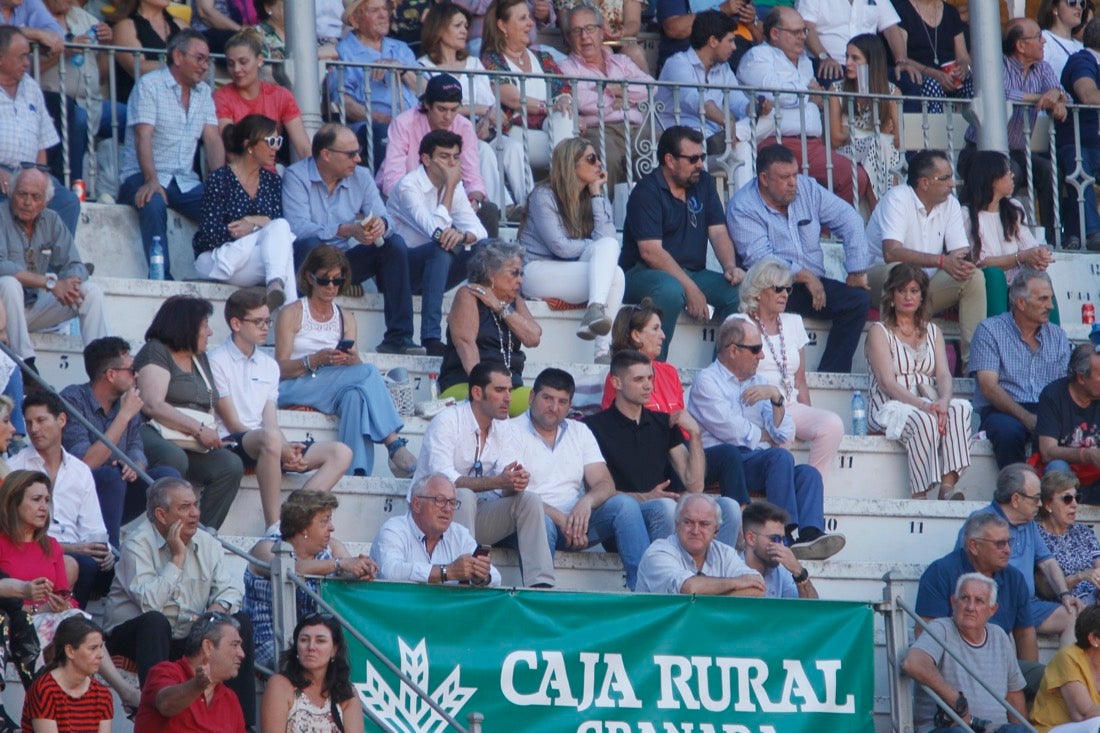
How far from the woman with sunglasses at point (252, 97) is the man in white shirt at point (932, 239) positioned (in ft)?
10.1

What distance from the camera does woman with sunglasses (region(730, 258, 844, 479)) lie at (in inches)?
452

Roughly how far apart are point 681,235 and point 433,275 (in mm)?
1410

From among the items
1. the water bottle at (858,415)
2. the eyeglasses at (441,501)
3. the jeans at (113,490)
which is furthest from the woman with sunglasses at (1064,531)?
the jeans at (113,490)

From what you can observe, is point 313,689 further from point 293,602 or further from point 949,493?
point 949,493

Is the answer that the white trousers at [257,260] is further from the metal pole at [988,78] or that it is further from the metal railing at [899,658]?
the metal pole at [988,78]

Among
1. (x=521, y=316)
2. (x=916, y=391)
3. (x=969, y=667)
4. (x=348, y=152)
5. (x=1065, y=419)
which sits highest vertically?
(x=348, y=152)

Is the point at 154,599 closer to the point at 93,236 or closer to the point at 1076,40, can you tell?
the point at 93,236

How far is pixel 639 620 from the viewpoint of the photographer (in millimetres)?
9445

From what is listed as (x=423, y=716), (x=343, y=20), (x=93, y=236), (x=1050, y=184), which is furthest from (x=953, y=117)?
(x=423, y=716)

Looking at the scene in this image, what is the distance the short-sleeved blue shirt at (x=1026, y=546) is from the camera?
10812 mm

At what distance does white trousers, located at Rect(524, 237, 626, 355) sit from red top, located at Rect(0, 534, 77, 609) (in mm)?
3571

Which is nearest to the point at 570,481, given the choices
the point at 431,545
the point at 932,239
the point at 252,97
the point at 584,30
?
the point at 431,545

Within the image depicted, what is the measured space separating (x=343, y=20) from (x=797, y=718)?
593cm

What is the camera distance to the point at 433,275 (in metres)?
11.7
